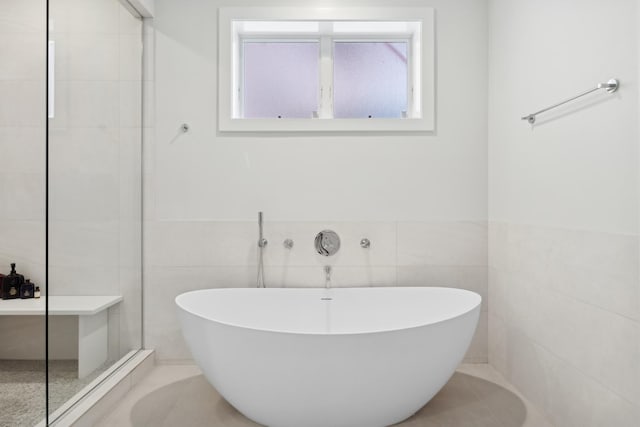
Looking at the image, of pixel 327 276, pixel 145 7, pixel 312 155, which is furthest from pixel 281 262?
pixel 145 7

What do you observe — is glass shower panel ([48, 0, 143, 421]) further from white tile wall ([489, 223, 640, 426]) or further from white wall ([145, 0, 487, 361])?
white tile wall ([489, 223, 640, 426])

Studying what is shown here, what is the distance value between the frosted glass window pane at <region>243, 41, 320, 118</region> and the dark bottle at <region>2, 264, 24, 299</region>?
1.75m

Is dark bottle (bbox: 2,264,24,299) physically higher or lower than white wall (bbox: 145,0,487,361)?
lower

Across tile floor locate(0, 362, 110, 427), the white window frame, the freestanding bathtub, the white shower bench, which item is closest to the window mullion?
the white window frame

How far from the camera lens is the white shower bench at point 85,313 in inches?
69.3

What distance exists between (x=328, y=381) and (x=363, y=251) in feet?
3.99

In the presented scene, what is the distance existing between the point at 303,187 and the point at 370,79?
92 centimetres

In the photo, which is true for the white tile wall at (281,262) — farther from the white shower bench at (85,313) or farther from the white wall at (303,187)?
the white shower bench at (85,313)

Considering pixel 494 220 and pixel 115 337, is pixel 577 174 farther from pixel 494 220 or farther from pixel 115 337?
pixel 115 337

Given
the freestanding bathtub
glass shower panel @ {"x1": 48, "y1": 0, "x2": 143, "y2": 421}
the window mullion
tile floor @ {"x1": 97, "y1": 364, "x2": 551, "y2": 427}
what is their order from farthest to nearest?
the window mullion → tile floor @ {"x1": 97, "y1": 364, "x2": 551, "y2": 427} → glass shower panel @ {"x1": 48, "y1": 0, "x2": 143, "y2": 421} → the freestanding bathtub

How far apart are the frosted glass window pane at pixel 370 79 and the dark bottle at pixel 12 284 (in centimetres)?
208

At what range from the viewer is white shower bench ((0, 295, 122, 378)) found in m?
1.76

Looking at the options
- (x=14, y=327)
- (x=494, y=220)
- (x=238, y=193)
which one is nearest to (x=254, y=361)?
(x=14, y=327)

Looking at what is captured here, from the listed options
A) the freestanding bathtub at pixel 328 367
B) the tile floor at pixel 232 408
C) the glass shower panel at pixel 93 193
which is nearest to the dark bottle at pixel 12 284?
the glass shower panel at pixel 93 193
